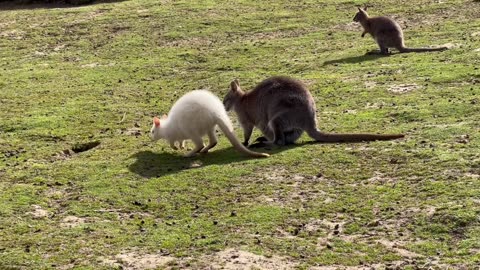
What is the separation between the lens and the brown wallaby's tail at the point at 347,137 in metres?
8.34

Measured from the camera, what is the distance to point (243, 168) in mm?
7902

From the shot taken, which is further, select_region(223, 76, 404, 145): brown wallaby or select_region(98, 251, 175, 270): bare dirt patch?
select_region(223, 76, 404, 145): brown wallaby

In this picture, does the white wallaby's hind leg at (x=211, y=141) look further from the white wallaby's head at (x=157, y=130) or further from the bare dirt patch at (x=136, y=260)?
the bare dirt patch at (x=136, y=260)

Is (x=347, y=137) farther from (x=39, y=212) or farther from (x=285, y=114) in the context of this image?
(x=39, y=212)

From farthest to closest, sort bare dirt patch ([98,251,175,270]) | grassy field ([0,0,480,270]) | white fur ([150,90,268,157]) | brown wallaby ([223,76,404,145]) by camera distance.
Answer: brown wallaby ([223,76,404,145]) → white fur ([150,90,268,157]) → grassy field ([0,0,480,270]) → bare dirt patch ([98,251,175,270])

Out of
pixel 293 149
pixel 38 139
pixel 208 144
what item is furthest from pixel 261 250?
pixel 38 139

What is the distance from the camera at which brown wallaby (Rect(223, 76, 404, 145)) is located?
8641 millimetres

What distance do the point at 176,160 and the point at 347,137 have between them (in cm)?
197

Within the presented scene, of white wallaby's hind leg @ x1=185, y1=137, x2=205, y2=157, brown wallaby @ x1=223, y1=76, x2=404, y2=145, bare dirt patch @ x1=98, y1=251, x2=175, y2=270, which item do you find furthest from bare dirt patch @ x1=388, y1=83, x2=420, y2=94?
bare dirt patch @ x1=98, y1=251, x2=175, y2=270

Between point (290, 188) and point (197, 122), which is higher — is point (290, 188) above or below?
below

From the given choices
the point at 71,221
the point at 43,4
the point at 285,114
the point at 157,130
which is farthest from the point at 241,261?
the point at 43,4

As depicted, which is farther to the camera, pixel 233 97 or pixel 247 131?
pixel 233 97

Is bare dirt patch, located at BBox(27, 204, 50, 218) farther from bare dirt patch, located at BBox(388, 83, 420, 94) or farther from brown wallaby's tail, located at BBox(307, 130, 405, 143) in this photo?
bare dirt patch, located at BBox(388, 83, 420, 94)

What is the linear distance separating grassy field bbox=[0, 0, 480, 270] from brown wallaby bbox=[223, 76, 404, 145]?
0.76ft
